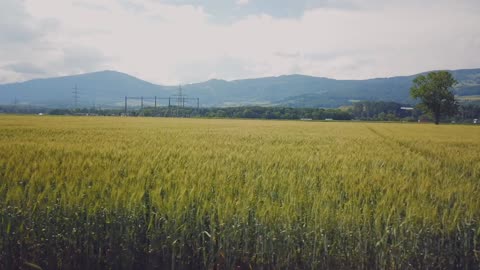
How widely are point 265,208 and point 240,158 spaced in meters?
3.29

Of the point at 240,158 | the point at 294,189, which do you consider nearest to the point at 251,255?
the point at 294,189

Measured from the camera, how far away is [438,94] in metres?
62.6

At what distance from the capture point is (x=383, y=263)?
309cm

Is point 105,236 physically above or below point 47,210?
below

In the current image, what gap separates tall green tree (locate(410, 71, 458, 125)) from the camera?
6250cm

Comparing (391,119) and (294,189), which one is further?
(391,119)

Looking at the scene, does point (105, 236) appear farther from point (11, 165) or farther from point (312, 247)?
point (11, 165)

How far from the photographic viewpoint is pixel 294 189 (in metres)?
4.11

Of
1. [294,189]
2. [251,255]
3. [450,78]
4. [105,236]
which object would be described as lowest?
[251,255]

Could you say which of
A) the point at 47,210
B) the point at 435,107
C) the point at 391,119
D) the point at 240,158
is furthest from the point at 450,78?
the point at 47,210

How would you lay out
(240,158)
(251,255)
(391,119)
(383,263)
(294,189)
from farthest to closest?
(391,119) < (240,158) < (294,189) < (251,255) < (383,263)

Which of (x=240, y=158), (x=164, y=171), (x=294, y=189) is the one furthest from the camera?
(x=240, y=158)

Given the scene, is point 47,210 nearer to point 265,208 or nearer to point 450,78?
point 265,208

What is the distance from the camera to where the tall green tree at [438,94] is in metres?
62.5
